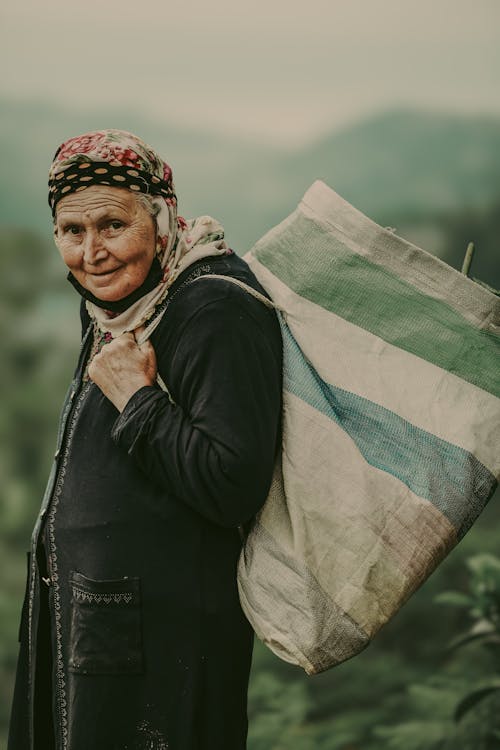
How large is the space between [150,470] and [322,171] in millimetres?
2777

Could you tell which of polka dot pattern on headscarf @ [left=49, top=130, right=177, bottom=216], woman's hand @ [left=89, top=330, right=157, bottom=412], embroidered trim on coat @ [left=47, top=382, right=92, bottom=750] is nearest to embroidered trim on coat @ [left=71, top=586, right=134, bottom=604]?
embroidered trim on coat @ [left=47, top=382, right=92, bottom=750]

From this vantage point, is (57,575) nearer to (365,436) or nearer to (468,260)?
(365,436)

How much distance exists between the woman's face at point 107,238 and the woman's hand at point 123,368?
0.34 ft

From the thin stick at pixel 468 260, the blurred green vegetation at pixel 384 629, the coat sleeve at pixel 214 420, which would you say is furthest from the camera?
the blurred green vegetation at pixel 384 629

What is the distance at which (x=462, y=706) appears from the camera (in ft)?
10.2

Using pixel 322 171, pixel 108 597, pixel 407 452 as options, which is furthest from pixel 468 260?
pixel 322 171

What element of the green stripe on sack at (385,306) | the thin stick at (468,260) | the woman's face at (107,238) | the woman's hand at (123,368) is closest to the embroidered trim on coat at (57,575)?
the woman's hand at (123,368)

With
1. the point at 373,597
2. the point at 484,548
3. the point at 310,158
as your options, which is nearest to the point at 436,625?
the point at 484,548

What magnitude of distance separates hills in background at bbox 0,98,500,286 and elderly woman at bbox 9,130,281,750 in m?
2.42

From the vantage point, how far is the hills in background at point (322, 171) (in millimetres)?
4277

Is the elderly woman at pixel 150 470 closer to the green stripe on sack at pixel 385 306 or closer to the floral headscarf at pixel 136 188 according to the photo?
the floral headscarf at pixel 136 188

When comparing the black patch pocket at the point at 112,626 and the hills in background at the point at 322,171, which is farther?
the hills in background at the point at 322,171

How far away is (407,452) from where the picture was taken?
193 cm

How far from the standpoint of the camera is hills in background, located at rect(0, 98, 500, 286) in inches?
168
